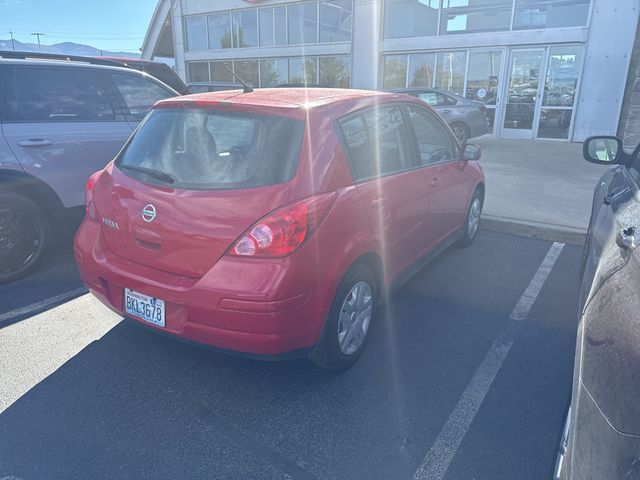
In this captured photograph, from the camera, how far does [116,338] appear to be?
3.27 m

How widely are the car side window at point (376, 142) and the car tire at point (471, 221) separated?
5.26 feet

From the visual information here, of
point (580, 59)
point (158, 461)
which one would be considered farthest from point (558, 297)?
point (580, 59)

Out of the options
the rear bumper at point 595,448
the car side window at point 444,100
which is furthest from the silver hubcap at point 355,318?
the car side window at point 444,100

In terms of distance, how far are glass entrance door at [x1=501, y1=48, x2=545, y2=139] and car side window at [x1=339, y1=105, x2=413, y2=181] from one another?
11532 millimetres

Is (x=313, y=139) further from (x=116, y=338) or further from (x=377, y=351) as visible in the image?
(x=116, y=338)

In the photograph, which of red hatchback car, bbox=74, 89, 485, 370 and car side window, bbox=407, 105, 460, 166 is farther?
car side window, bbox=407, 105, 460, 166

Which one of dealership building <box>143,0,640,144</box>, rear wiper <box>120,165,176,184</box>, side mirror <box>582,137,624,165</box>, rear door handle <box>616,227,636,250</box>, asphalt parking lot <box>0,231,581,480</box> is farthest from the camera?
dealership building <box>143,0,640,144</box>

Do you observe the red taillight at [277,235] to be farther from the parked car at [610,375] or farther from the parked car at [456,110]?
the parked car at [456,110]

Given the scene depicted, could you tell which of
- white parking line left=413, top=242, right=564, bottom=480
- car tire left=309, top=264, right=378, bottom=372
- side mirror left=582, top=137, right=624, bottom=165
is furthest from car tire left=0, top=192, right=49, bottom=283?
side mirror left=582, top=137, right=624, bottom=165

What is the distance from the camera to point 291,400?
271 centimetres

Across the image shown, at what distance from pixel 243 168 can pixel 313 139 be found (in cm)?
41

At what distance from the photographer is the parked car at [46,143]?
401 centimetres

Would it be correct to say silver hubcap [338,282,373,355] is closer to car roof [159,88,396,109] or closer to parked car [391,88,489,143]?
car roof [159,88,396,109]

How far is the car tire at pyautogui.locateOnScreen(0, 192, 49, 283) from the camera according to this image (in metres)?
4.02
